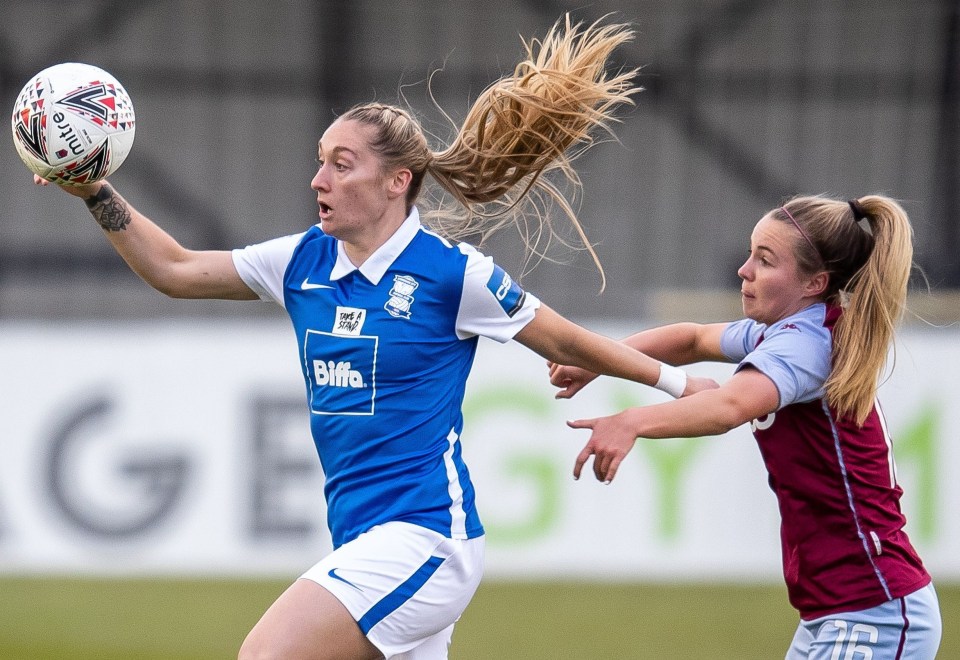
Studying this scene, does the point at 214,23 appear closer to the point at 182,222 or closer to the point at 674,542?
the point at 182,222

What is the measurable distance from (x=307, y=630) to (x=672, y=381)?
107 centimetres

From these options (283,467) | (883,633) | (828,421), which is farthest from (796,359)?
(283,467)

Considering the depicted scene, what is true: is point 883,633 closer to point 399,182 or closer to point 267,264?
point 399,182

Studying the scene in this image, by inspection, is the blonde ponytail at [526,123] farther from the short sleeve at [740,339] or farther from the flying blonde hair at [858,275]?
the flying blonde hair at [858,275]

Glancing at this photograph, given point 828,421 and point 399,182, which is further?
point 399,182

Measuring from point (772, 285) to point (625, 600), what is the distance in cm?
345

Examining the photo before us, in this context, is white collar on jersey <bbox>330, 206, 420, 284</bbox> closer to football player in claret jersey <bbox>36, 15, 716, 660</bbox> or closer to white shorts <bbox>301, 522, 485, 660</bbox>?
football player in claret jersey <bbox>36, 15, 716, 660</bbox>

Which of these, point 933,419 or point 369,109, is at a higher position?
point 369,109

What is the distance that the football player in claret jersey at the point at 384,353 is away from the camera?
314cm

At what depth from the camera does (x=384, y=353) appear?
3186 millimetres

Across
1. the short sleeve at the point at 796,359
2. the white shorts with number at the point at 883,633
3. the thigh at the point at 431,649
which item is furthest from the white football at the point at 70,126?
the white shorts with number at the point at 883,633

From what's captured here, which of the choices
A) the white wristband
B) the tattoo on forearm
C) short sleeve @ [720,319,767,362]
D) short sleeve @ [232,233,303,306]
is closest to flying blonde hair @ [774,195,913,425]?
short sleeve @ [720,319,767,362]

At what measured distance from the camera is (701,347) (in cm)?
372

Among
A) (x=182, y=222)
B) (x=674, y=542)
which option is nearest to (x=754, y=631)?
(x=674, y=542)
